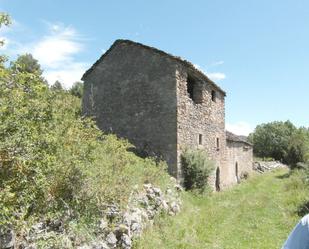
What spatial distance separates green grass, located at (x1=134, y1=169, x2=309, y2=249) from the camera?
1154 cm

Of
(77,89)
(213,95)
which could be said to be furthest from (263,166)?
(77,89)

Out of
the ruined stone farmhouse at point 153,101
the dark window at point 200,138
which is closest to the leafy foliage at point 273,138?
the dark window at point 200,138

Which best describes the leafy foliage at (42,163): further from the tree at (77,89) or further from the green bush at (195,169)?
the tree at (77,89)

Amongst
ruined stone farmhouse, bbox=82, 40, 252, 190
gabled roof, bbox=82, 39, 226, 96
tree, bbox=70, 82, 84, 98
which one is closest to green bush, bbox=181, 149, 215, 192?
ruined stone farmhouse, bbox=82, 40, 252, 190

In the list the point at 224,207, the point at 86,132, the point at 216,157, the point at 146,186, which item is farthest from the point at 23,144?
the point at 216,157

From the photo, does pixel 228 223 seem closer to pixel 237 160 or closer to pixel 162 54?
pixel 162 54

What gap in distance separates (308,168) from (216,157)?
576 centimetres

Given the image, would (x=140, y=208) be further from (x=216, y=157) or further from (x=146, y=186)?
(x=216, y=157)

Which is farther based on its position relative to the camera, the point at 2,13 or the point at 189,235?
the point at 189,235

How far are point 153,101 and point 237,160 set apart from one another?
11701 millimetres

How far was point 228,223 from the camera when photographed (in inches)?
559

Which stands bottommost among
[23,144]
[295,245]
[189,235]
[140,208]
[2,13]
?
[189,235]

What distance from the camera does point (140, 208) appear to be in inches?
453

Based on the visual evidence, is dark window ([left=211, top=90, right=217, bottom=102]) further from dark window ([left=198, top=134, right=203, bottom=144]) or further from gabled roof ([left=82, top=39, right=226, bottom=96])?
dark window ([left=198, top=134, right=203, bottom=144])
